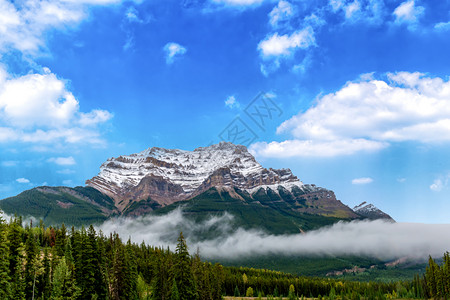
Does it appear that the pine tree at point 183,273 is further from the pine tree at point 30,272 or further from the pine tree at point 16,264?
the pine tree at point 30,272

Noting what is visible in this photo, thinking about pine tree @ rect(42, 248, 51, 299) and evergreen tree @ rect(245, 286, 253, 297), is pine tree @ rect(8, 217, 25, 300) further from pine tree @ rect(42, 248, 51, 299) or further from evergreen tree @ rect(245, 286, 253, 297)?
evergreen tree @ rect(245, 286, 253, 297)

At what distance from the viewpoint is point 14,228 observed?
3553 inches

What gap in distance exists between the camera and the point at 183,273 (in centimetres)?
7969

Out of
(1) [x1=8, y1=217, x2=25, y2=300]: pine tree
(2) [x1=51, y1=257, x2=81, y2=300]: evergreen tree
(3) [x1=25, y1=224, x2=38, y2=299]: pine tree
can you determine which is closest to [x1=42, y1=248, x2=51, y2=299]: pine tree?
(3) [x1=25, y1=224, x2=38, y2=299]: pine tree

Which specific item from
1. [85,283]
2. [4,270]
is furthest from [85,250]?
[4,270]

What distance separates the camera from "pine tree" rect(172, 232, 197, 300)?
78500mm

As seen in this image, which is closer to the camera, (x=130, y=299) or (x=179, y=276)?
(x=179, y=276)

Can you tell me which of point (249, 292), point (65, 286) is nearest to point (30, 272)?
point (65, 286)

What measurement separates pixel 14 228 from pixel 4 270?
79.4 ft

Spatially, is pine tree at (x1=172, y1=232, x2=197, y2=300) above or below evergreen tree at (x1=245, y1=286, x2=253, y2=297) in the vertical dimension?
above

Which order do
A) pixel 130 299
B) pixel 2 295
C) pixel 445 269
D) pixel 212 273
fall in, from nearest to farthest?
1. pixel 2 295
2. pixel 130 299
3. pixel 212 273
4. pixel 445 269

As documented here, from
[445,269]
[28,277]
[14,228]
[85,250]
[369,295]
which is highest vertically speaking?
[14,228]

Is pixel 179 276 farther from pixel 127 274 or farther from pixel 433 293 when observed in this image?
pixel 433 293

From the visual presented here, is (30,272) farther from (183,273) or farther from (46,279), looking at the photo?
(183,273)
